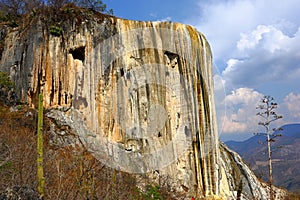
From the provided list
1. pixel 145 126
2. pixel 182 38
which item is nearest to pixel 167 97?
pixel 145 126

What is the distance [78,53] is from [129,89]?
309 centimetres

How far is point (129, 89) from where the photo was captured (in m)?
17.3

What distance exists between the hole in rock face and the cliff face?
5 centimetres

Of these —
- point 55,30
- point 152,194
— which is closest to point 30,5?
point 55,30

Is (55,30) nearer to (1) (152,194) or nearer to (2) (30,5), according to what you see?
(2) (30,5)

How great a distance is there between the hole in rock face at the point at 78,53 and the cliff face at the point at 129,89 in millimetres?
52

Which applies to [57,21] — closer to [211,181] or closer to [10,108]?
[10,108]

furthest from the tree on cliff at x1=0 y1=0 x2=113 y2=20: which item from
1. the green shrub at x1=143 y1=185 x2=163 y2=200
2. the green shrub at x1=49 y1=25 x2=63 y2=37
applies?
the green shrub at x1=143 y1=185 x2=163 y2=200

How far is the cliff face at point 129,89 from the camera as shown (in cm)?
1605

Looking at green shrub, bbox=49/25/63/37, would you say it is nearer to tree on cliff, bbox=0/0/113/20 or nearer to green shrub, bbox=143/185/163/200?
tree on cliff, bbox=0/0/113/20

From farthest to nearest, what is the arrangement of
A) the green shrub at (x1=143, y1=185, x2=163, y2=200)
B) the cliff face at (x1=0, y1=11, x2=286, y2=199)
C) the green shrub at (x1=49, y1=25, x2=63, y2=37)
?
the green shrub at (x1=49, y1=25, x2=63, y2=37), the cliff face at (x1=0, y1=11, x2=286, y2=199), the green shrub at (x1=143, y1=185, x2=163, y2=200)

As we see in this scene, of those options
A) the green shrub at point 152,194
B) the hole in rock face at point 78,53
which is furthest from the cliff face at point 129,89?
the green shrub at point 152,194

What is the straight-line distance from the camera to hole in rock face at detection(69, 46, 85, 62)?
1662 centimetres

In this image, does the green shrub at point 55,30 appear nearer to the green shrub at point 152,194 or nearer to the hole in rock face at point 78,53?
the hole in rock face at point 78,53
